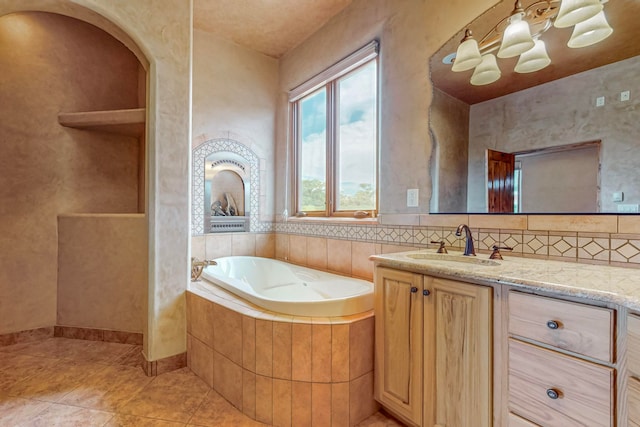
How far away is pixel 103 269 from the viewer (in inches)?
93.4

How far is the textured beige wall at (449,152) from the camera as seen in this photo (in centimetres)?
170

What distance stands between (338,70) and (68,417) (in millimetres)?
2931

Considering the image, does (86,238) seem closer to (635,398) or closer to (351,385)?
(351,385)

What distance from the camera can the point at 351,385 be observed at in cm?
145

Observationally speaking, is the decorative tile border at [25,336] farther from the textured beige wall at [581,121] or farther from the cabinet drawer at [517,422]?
the textured beige wall at [581,121]

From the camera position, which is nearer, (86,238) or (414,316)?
(414,316)

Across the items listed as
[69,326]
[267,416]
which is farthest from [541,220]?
[69,326]

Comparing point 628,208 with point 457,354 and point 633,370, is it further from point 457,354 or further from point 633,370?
point 457,354

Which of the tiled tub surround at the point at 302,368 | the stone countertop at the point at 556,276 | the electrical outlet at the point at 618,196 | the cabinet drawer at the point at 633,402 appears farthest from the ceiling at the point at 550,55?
the tiled tub surround at the point at 302,368

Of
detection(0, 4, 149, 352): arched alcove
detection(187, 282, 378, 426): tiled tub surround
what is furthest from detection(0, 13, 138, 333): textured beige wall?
detection(187, 282, 378, 426): tiled tub surround

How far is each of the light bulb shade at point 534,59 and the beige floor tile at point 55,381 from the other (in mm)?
3044

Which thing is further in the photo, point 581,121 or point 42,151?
point 42,151

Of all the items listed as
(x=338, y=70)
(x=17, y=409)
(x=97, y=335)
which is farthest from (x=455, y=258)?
(x=97, y=335)

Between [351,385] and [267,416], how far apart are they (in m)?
0.45
